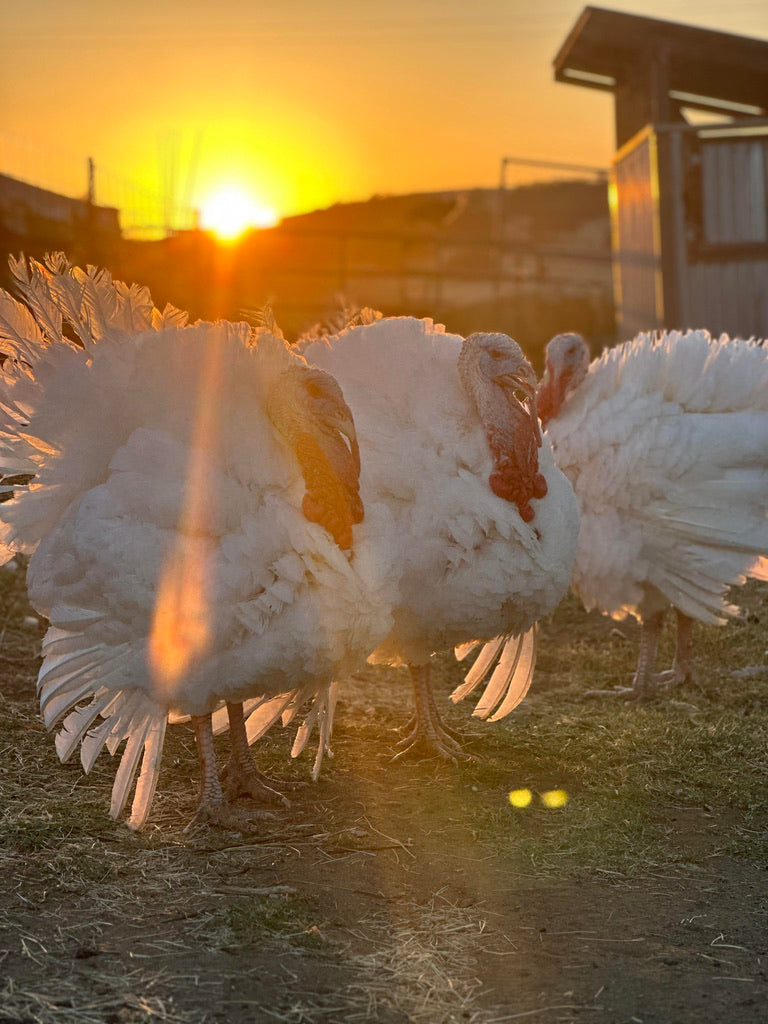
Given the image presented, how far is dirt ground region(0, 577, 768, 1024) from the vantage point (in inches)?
122

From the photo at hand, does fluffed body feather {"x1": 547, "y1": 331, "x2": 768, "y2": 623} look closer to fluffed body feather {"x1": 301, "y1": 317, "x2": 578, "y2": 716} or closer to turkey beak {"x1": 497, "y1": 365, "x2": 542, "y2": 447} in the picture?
fluffed body feather {"x1": 301, "y1": 317, "x2": 578, "y2": 716}

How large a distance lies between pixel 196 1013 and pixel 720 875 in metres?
2.02

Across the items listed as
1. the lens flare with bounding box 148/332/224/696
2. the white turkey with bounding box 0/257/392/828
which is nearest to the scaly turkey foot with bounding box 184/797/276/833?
the white turkey with bounding box 0/257/392/828

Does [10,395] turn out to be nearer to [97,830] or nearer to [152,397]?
[152,397]

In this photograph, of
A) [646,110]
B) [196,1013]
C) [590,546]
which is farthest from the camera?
[646,110]

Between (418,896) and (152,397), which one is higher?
(152,397)

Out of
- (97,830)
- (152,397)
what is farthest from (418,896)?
(152,397)

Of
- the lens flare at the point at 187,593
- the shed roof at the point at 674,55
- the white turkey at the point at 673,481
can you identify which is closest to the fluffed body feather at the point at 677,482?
the white turkey at the point at 673,481

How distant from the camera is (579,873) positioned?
4105 millimetres

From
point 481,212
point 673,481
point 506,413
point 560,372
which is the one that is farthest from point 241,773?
point 481,212

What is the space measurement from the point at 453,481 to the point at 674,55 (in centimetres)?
1272

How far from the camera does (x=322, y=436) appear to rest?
4.52 meters

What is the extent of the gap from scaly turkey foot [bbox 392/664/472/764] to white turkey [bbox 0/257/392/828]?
0.80 metres

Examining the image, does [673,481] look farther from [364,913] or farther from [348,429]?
[364,913]
